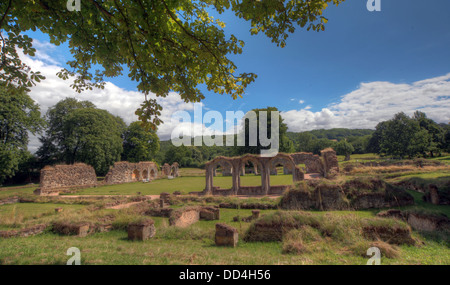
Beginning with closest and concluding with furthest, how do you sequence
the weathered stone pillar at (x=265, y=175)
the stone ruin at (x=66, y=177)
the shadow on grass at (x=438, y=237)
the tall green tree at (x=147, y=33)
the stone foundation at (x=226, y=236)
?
the tall green tree at (x=147, y=33), the shadow on grass at (x=438, y=237), the stone foundation at (x=226, y=236), the weathered stone pillar at (x=265, y=175), the stone ruin at (x=66, y=177)

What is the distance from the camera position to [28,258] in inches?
179

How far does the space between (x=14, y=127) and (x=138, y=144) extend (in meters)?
19.4

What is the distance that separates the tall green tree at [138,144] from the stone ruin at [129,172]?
540cm

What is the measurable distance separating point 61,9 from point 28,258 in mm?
5382

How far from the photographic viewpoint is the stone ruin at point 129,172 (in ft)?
106

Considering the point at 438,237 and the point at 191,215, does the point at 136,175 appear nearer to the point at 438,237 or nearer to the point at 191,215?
the point at 191,215

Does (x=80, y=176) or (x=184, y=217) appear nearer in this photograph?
(x=184, y=217)

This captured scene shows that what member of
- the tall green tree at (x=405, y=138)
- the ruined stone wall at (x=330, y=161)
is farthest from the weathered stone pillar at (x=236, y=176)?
the tall green tree at (x=405, y=138)

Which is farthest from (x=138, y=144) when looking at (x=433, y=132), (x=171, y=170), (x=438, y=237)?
(x=433, y=132)

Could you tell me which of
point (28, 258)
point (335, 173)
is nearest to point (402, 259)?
point (28, 258)

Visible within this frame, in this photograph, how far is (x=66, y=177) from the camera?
27344 millimetres

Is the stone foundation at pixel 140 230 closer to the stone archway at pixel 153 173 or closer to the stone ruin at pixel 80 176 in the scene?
the stone ruin at pixel 80 176

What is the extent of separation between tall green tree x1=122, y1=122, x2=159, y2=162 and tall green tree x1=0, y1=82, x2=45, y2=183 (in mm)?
16261
